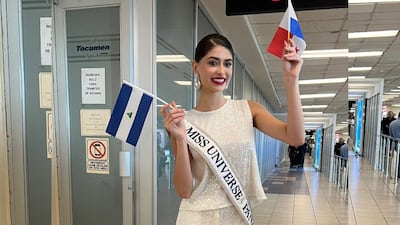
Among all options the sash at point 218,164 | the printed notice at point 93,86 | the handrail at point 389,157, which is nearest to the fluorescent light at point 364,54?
the handrail at point 389,157

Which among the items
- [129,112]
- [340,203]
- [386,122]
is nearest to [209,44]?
[129,112]

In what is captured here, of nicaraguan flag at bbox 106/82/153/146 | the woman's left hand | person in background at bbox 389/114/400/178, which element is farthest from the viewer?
person in background at bbox 389/114/400/178

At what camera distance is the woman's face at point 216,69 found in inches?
41.1

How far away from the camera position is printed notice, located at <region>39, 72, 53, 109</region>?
221 cm

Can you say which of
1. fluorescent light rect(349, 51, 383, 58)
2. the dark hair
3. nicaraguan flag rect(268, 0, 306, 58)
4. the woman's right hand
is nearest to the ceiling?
fluorescent light rect(349, 51, 383, 58)

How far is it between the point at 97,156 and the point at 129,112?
3.90 feet

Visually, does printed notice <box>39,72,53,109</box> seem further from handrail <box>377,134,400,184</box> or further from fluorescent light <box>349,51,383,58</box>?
handrail <box>377,134,400,184</box>

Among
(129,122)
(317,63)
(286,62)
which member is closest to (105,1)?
(129,122)

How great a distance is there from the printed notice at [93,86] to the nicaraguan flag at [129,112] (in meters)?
1.04

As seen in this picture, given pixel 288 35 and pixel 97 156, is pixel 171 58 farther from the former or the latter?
pixel 288 35

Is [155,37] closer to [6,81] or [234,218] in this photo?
[6,81]

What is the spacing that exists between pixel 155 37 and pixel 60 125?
915 millimetres

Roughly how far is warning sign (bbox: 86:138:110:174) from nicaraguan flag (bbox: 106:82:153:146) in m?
1.03

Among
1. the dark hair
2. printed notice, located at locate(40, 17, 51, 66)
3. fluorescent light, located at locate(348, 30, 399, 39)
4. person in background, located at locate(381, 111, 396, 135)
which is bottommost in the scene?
person in background, located at locate(381, 111, 396, 135)
